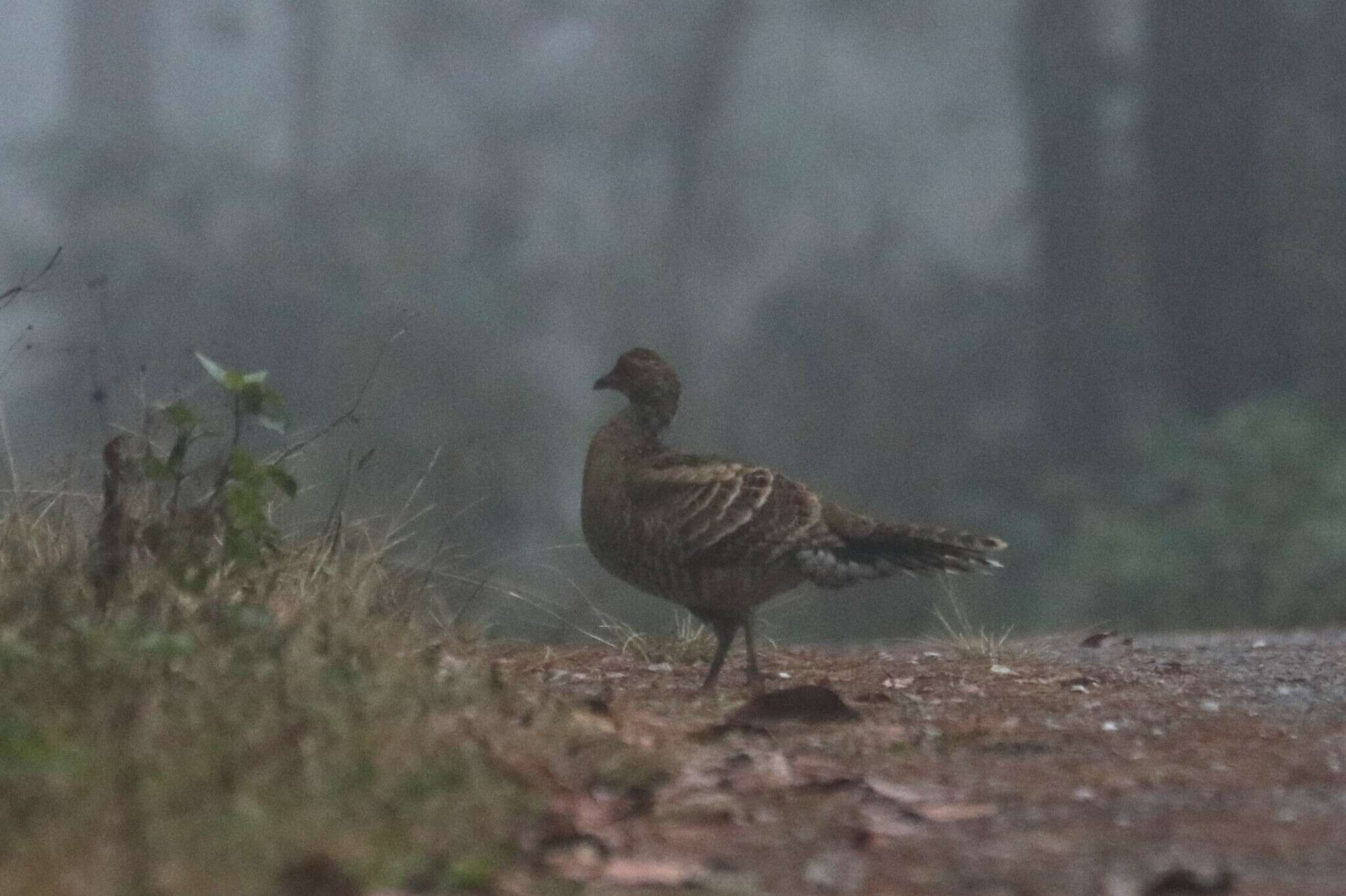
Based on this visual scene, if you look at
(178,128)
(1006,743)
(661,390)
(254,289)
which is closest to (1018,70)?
(254,289)

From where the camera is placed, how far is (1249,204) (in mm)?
20875

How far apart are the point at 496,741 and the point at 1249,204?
58.9 ft

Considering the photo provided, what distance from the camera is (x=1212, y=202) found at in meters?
21.1

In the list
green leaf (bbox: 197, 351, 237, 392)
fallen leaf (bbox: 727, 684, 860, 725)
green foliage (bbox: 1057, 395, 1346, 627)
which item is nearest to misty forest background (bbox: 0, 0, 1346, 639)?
green foliage (bbox: 1057, 395, 1346, 627)

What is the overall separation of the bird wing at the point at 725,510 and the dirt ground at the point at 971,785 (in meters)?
0.38

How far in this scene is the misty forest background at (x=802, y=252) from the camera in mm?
17656

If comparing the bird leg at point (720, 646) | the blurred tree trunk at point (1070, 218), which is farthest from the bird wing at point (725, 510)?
the blurred tree trunk at point (1070, 218)

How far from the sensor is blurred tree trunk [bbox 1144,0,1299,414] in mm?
20781

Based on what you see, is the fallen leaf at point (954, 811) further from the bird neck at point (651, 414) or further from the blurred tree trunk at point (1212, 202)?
the blurred tree trunk at point (1212, 202)

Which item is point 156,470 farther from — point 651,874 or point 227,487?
point 651,874

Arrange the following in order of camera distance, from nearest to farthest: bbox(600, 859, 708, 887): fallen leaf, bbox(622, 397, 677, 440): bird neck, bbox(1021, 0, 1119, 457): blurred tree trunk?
bbox(600, 859, 708, 887): fallen leaf → bbox(622, 397, 677, 440): bird neck → bbox(1021, 0, 1119, 457): blurred tree trunk

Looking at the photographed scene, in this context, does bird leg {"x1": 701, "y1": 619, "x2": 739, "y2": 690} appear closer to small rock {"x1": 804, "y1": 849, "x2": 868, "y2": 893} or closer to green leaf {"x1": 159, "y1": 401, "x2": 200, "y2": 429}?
green leaf {"x1": 159, "y1": 401, "x2": 200, "y2": 429}

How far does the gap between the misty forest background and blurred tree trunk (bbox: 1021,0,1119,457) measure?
0.14 feet

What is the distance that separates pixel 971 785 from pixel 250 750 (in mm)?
1363
